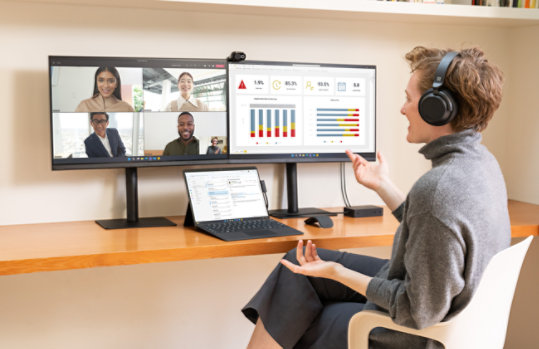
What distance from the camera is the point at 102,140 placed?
2207mm

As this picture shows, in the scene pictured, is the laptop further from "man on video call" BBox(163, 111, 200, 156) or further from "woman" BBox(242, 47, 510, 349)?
"woman" BBox(242, 47, 510, 349)

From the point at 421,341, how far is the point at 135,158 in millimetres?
1263

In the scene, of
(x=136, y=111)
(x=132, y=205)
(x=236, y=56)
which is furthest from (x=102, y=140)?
(x=236, y=56)

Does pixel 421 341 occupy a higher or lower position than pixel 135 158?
lower

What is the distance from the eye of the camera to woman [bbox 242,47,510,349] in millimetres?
1311

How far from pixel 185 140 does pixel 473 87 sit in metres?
1.21

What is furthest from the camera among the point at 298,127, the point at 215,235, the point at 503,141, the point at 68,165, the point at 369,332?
the point at 503,141

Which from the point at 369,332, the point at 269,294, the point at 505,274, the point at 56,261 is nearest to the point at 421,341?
the point at 369,332

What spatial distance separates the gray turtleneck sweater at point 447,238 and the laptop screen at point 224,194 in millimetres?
894

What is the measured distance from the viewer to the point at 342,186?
8.96 ft

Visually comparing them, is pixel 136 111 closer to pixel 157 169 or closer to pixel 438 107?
pixel 157 169

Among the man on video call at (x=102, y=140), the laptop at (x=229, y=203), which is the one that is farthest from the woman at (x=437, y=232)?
the man on video call at (x=102, y=140)

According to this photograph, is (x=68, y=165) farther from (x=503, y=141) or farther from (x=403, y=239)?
(x=503, y=141)

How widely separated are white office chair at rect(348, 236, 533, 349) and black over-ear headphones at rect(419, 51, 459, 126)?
34cm
